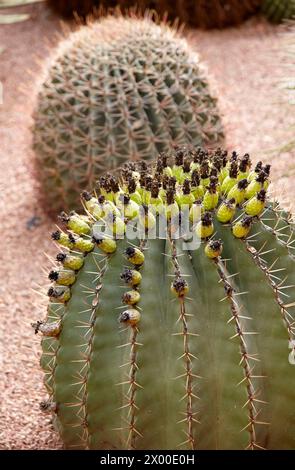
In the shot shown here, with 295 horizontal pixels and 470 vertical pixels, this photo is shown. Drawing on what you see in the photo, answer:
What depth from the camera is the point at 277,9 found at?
7.37 metres

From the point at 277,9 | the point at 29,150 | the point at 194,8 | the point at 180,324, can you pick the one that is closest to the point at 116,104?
the point at 29,150

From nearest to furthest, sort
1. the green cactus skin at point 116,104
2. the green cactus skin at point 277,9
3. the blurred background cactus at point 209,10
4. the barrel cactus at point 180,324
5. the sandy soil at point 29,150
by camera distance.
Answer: the barrel cactus at point 180,324 → the sandy soil at point 29,150 → the green cactus skin at point 116,104 → the green cactus skin at point 277,9 → the blurred background cactus at point 209,10

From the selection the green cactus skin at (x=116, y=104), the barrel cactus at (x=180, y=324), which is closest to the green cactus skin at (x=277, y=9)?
the green cactus skin at (x=116, y=104)

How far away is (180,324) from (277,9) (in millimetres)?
5676

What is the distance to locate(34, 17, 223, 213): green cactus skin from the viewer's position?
4352 millimetres

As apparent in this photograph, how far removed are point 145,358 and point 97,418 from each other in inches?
10.4

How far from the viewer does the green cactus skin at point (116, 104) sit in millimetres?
4352

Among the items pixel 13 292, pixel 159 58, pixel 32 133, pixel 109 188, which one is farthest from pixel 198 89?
pixel 109 188

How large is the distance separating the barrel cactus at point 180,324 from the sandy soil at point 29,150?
54 centimetres

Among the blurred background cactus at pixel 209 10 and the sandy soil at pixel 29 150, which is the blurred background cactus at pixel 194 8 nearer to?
the blurred background cactus at pixel 209 10

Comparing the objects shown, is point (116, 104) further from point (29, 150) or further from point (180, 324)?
point (180, 324)

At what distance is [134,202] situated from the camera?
2.51m

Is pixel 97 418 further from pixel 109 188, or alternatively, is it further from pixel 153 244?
pixel 109 188

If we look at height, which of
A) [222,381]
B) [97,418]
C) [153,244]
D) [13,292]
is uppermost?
[153,244]
